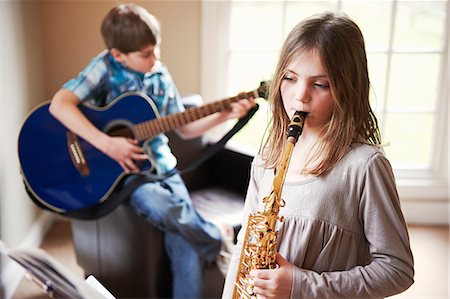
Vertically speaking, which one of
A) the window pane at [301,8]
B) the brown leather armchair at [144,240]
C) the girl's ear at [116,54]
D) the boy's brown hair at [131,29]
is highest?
the window pane at [301,8]

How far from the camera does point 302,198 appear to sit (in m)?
1.19

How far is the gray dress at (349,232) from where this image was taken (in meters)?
1.10

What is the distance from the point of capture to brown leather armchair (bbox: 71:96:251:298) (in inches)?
88.6

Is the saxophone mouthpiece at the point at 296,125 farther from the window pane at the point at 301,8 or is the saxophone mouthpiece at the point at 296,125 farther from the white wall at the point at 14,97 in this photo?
the window pane at the point at 301,8

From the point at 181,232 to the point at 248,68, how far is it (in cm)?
141

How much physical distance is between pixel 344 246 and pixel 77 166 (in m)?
1.37

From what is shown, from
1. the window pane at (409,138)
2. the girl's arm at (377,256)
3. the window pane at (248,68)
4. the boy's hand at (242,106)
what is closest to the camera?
the girl's arm at (377,256)

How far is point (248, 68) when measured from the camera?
3314 millimetres

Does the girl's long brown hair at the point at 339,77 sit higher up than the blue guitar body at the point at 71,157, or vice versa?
the girl's long brown hair at the point at 339,77

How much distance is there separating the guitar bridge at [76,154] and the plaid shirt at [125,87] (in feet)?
0.52

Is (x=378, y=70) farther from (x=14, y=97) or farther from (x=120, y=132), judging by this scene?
(x=14, y=97)

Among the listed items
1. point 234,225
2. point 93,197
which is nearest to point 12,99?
point 93,197

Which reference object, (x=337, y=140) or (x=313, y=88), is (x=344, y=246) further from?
(x=313, y=88)

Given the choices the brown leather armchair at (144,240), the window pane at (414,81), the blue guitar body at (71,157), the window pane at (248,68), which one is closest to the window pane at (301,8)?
the window pane at (248,68)
